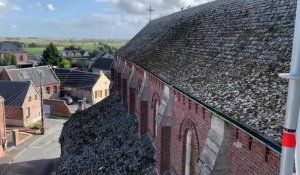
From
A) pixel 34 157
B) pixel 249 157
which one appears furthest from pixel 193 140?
pixel 34 157

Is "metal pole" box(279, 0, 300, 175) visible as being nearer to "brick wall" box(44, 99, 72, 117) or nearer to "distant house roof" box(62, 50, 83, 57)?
"brick wall" box(44, 99, 72, 117)

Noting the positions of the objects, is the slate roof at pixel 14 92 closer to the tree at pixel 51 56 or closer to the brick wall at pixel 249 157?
the tree at pixel 51 56

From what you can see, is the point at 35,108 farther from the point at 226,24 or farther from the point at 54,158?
the point at 226,24

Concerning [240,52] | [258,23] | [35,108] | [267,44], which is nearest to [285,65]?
[267,44]

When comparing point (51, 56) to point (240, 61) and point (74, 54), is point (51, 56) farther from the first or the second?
point (240, 61)

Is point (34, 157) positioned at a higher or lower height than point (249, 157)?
lower

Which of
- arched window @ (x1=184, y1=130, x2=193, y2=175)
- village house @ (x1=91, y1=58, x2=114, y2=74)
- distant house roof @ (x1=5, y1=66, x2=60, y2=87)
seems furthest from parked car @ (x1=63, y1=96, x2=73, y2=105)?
arched window @ (x1=184, y1=130, x2=193, y2=175)

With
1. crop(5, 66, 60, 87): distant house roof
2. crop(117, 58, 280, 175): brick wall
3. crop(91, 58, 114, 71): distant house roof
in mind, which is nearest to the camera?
→ crop(117, 58, 280, 175): brick wall
